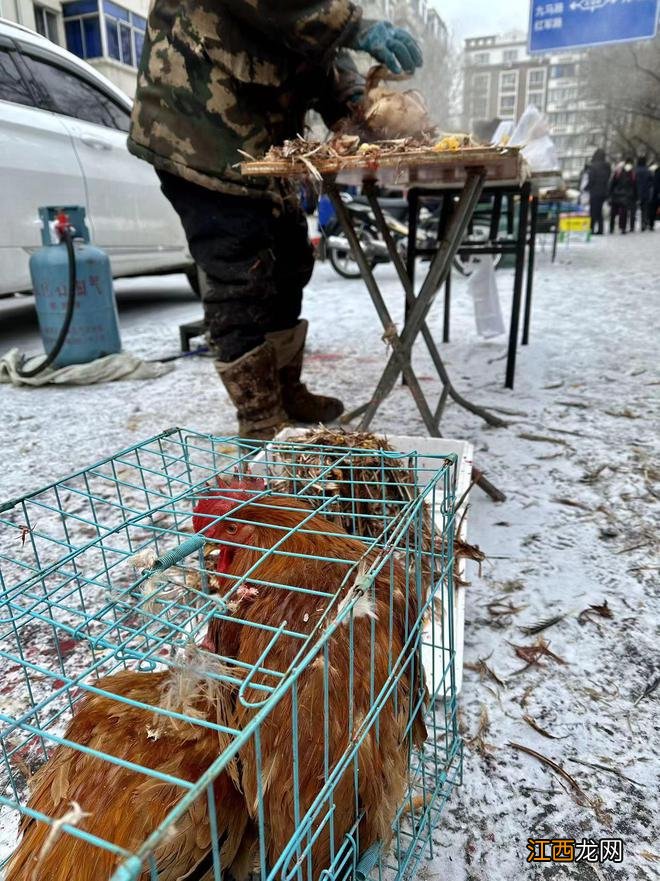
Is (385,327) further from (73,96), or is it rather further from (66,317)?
(73,96)

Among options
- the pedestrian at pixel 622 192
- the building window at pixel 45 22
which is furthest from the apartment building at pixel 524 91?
the building window at pixel 45 22

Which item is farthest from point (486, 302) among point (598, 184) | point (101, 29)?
point (101, 29)

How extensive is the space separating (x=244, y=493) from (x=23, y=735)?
725 mm

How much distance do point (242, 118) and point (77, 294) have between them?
2.24 m

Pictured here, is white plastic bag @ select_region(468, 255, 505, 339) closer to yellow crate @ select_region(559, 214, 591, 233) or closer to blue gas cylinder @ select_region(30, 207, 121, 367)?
blue gas cylinder @ select_region(30, 207, 121, 367)

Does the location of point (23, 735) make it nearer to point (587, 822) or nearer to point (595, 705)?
point (587, 822)

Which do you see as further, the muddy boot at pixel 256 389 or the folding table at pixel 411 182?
the muddy boot at pixel 256 389

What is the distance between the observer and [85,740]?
95 centimetres

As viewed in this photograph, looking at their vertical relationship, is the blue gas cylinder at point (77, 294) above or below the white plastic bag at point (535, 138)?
below

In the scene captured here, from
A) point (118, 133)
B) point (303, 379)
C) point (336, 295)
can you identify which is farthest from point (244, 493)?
point (336, 295)

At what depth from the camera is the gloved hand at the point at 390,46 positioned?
7.65 feet

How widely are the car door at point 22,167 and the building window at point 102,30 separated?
41.2 feet

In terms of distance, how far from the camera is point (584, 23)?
10.5 m

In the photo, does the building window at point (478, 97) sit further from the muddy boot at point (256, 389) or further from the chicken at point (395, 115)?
the muddy boot at point (256, 389)
